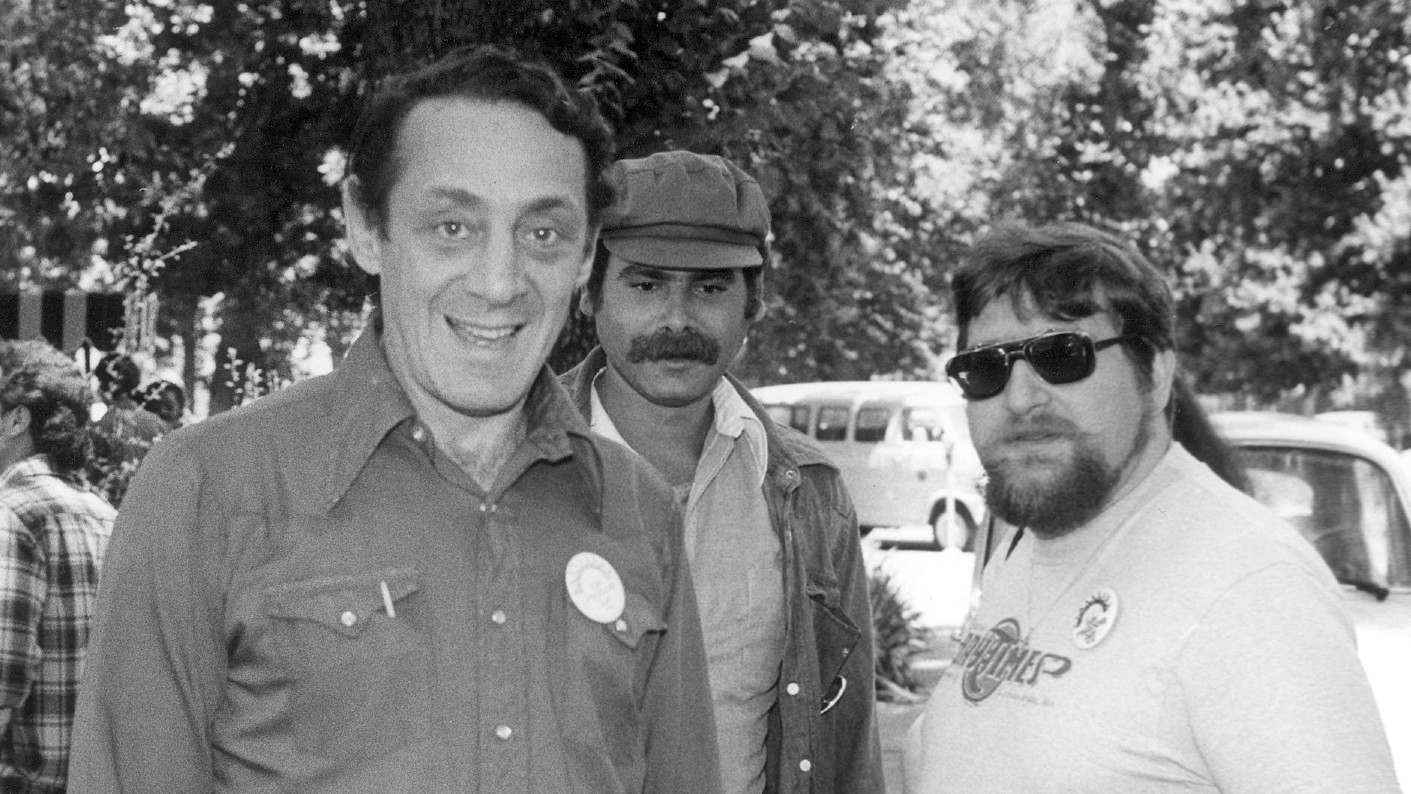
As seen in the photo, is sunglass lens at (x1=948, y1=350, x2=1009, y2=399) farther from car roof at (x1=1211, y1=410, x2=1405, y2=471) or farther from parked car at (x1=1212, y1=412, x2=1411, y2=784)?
car roof at (x1=1211, y1=410, x2=1405, y2=471)

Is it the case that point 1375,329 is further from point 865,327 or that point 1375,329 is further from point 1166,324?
point 1166,324

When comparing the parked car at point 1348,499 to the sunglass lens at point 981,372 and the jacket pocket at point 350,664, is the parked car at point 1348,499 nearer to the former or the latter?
the sunglass lens at point 981,372

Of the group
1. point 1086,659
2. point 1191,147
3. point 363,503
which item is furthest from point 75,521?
point 1191,147

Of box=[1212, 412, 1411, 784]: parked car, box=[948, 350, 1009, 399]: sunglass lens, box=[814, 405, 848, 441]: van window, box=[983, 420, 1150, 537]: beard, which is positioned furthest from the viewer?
box=[814, 405, 848, 441]: van window

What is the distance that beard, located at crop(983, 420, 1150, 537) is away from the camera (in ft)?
9.23

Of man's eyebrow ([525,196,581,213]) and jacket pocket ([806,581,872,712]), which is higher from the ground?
man's eyebrow ([525,196,581,213])

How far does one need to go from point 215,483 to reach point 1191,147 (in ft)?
61.5

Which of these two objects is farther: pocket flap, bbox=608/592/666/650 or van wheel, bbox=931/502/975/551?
van wheel, bbox=931/502/975/551

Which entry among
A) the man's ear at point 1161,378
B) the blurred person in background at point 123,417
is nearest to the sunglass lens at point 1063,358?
the man's ear at point 1161,378

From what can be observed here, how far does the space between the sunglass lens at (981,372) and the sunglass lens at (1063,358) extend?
64mm

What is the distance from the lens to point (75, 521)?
495 centimetres

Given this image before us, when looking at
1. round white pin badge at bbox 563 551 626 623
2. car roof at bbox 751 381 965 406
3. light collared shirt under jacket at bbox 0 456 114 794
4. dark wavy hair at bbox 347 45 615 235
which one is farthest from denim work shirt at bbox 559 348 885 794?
car roof at bbox 751 381 965 406

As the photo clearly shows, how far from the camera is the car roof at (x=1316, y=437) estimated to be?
6.42 m

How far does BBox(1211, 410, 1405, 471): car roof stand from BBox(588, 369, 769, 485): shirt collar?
Result: 3008mm
